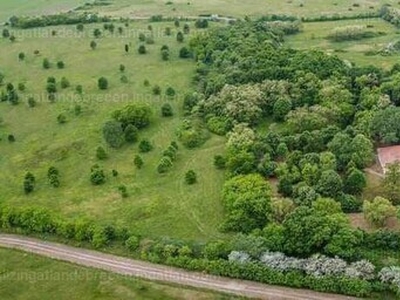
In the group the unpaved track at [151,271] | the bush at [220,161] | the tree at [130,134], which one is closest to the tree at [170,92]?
the tree at [130,134]

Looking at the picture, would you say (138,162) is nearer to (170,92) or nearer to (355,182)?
(170,92)

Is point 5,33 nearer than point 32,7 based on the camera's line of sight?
Yes

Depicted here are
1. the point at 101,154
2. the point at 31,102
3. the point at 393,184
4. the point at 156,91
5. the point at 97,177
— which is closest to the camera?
the point at 393,184

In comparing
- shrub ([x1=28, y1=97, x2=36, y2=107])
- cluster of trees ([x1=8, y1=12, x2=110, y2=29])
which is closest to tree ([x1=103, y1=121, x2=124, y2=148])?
shrub ([x1=28, y1=97, x2=36, y2=107])

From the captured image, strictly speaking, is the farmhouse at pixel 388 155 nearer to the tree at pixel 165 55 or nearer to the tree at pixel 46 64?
the tree at pixel 165 55

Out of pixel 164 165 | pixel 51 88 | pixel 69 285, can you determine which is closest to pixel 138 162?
pixel 164 165

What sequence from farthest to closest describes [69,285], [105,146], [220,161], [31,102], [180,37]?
1. [180,37]
2. [31,102]
3. [105,146]
4. [220,161]
5. [69,285]

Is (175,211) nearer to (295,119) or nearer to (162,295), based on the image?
(162,295)

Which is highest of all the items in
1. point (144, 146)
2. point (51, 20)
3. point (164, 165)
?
point (51, 20)
